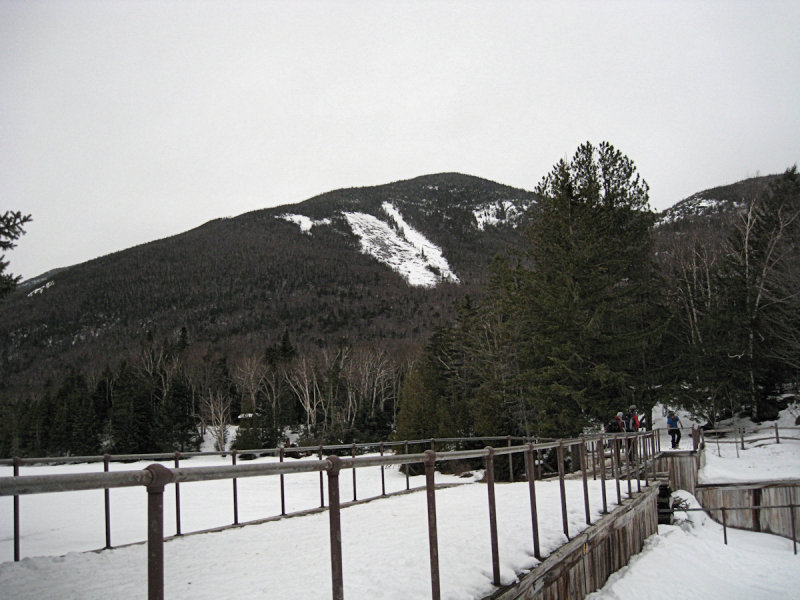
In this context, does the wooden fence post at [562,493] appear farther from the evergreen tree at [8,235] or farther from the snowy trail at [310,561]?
the evergreen tree at [8,235]

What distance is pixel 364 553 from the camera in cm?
590

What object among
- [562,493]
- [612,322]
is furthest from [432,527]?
[612,322]

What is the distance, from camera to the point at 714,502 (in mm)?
17469

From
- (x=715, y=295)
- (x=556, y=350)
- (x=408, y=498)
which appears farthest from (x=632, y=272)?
(x=408, y=498)

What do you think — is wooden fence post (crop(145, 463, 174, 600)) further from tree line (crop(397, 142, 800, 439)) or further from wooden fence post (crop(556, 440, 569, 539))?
tree line (crop(397, 142, 800, 439))

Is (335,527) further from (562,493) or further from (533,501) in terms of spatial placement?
(562,493)

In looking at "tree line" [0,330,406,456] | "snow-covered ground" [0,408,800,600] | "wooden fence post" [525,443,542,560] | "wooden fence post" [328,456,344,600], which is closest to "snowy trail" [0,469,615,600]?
"snow-covered ground" [0,408,800,600]

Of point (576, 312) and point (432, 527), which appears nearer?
point (432, 527)

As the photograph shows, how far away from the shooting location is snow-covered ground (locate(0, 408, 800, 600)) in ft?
16.1

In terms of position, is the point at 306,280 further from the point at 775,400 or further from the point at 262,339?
the point at 775,400

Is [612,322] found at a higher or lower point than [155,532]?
higher

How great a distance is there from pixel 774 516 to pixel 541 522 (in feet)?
44.4

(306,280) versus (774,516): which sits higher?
(306,280)

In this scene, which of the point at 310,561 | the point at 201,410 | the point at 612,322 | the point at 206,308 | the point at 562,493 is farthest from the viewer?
the point at 206,308
